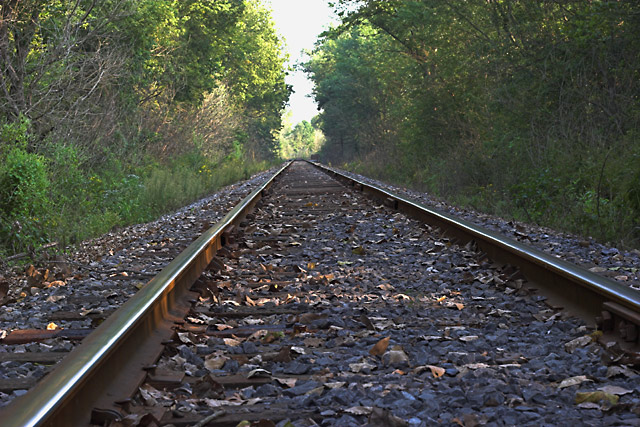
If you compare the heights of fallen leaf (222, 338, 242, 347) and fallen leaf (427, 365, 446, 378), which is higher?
fallen leaf (427, 365, 446, 378)

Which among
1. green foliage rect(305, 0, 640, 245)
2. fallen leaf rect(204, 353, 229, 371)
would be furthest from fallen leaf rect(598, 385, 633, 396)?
green foliage rect(305, 0, 640, 245)

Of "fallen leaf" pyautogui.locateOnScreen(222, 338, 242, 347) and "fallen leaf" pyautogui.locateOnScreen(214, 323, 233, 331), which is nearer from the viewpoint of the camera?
"fallen leaf" pyautogui.locateOnScreen(222, 338, 242, 347)

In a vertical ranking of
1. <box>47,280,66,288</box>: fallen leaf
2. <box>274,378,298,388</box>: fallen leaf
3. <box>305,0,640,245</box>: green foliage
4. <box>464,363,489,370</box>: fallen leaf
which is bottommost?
<box>47,280,66,288</box>: fallen leaf

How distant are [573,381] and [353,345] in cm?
112

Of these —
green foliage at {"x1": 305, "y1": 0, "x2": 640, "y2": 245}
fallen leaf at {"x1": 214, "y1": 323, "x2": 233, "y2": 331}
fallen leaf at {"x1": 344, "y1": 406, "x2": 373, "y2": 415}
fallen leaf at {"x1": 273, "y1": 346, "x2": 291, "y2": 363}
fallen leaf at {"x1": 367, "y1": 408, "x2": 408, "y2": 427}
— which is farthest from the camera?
green foliage at {"x1": 305, "y1": 0, "x2": 640, "y2": 245}

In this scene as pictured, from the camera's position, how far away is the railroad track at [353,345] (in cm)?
241

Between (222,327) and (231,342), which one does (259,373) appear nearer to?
(231,342)

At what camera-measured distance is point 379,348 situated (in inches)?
125

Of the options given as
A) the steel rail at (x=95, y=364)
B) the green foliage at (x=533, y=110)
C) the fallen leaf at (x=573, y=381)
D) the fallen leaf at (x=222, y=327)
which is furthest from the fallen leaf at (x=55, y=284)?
the green foliage at (x=533, y=110)

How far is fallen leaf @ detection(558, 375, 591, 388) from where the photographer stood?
2648 millimetres

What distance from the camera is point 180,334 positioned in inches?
135

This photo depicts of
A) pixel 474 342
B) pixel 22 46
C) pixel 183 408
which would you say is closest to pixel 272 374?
pixel 183 408

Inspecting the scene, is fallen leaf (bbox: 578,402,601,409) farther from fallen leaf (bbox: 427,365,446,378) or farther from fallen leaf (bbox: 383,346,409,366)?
fallen leaf (bbox: 383,346,409,366)

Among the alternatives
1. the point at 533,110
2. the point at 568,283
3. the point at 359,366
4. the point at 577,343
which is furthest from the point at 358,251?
the point at 533,110
